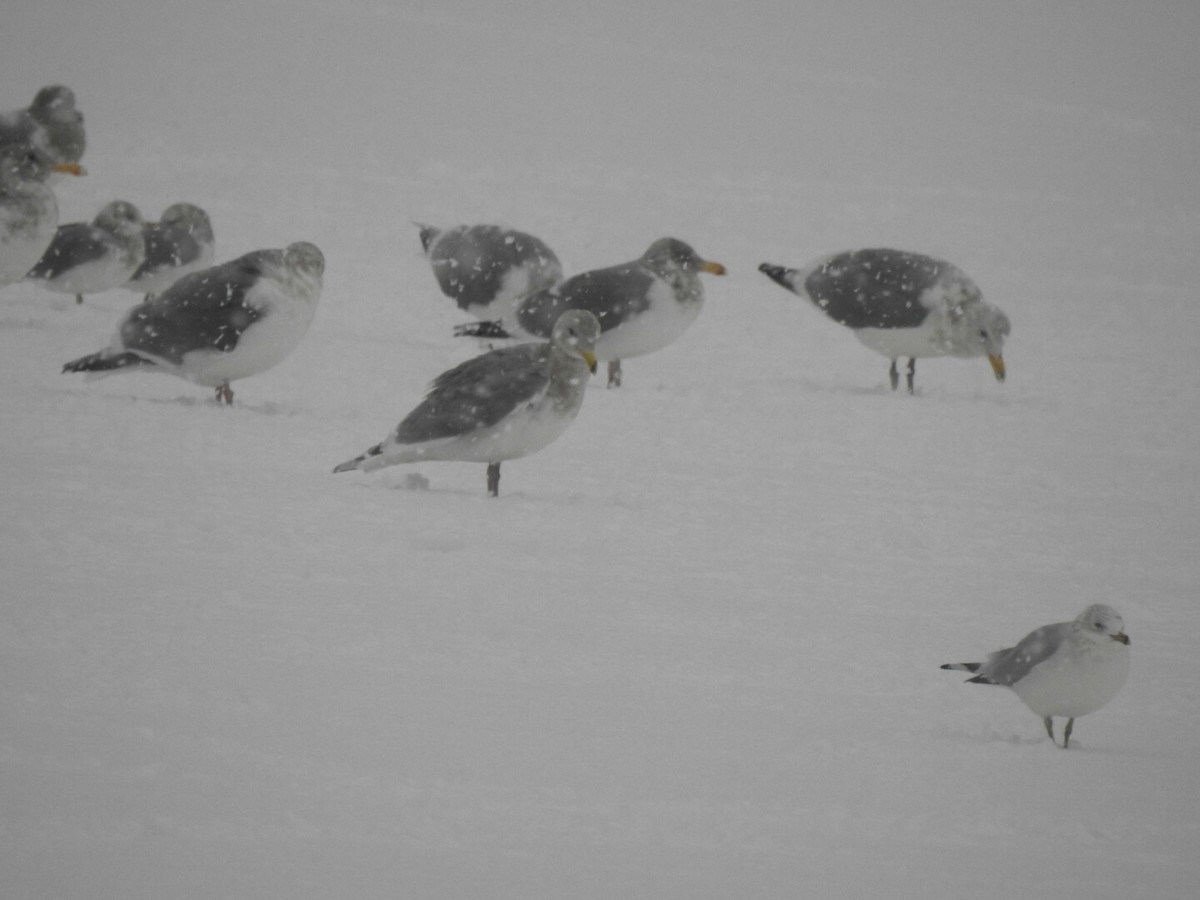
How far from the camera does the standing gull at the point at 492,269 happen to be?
478 inches

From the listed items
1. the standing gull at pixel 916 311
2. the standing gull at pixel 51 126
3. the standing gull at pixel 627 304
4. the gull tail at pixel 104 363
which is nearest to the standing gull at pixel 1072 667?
the gull tail at pixel 104 363

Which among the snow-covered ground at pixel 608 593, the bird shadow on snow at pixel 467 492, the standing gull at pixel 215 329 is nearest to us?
the snow-covered ground at pixel 608 593

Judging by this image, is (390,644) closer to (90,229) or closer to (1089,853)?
(1089,853)

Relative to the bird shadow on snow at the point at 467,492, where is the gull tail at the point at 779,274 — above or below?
above

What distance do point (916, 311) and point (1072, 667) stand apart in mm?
6342

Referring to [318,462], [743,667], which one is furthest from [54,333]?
[743,667]

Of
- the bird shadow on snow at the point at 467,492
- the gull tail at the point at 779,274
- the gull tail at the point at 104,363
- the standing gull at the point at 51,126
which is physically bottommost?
the bird shadow on snow at the point at 467,492

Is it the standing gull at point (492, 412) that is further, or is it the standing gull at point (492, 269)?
the standing gull at point (492, 269)

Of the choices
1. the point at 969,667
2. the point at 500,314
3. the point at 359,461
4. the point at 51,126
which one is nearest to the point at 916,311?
the point at 500,314

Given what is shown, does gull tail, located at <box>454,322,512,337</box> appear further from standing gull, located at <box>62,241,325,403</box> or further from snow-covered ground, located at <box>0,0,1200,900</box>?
standing gull, located at <box>62,241,325,403</box>

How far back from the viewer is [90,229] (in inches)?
472

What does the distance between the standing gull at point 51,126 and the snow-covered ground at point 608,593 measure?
550mm

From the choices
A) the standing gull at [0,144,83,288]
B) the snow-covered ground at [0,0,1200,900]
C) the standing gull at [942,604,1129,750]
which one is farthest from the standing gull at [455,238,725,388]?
the standing gull at [942,604,1129,750]

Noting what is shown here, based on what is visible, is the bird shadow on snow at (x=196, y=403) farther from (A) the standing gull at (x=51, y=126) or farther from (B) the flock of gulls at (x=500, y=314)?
(A) the standing gull at (x=51, y=126)
